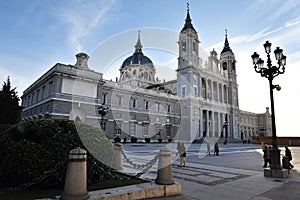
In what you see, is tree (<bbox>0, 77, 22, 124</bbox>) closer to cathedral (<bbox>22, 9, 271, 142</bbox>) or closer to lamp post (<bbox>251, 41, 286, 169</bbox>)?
cathedral (<bbox>22, 9, 271, 142</bbox>)

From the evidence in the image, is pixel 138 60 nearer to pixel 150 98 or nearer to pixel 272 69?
pixel 150 98

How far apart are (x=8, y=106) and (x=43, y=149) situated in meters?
14.9

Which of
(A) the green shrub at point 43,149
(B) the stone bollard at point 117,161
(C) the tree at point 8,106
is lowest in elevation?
(B) the stone bollard at point 117,161

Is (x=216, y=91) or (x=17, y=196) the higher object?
(x=216, y=91)

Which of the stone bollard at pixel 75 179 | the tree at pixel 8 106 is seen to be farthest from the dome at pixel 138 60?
the stone bollard at pixel 75 179

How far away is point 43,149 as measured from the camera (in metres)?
4.64

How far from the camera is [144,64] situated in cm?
6400

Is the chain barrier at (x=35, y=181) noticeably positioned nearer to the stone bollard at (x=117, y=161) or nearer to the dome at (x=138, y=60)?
the stone bollard at (x=117, y=161)

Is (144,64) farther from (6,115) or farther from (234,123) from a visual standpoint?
(6,115)

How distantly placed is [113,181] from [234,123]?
58.1m

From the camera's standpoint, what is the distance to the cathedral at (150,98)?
92.7ft

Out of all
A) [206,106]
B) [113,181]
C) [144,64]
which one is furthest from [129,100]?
[113,181]

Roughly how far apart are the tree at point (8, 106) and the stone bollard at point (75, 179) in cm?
1584

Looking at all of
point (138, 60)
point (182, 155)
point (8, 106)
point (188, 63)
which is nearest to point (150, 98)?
point (188, 63)
